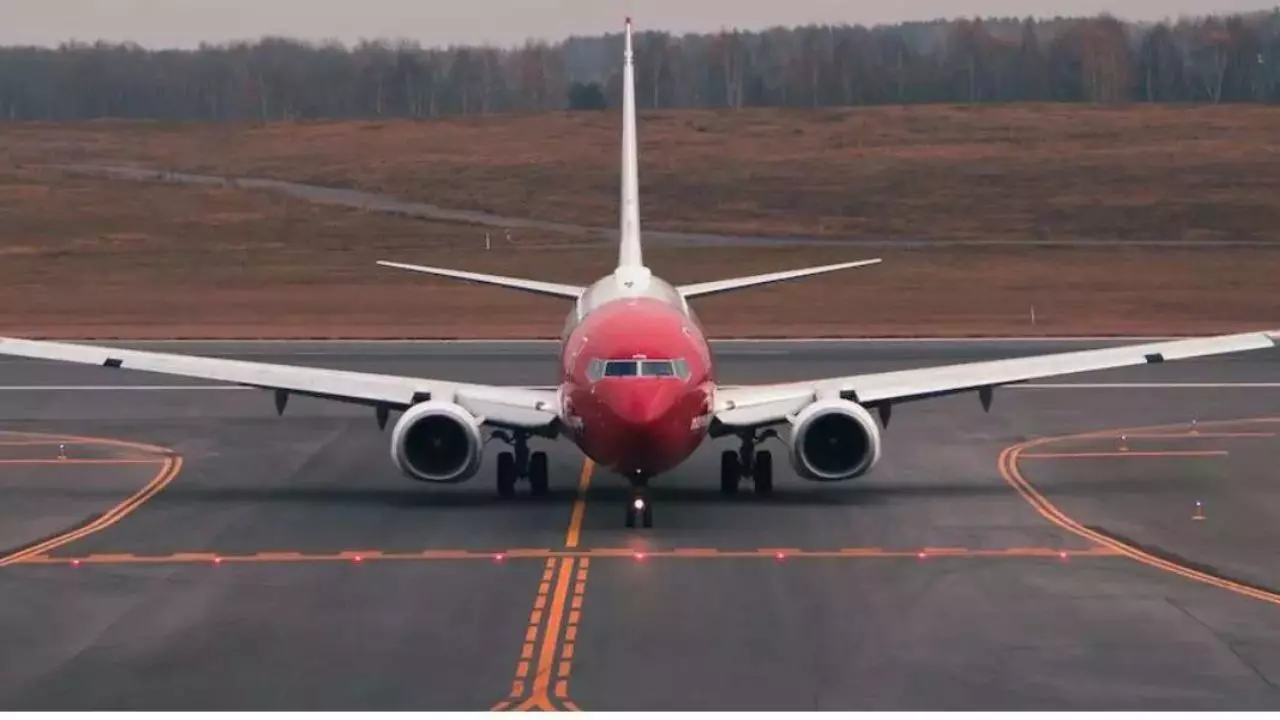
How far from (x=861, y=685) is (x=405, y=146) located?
125902mm

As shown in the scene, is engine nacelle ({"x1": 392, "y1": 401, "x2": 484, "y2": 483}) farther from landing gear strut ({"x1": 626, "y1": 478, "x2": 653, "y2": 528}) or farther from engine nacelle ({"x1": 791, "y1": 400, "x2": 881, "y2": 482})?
engine nacelle ({"x1": 791, "y1": 400, "x2": 881, "y2": 482})

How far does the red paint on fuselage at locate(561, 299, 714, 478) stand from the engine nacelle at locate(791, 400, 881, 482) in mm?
1791

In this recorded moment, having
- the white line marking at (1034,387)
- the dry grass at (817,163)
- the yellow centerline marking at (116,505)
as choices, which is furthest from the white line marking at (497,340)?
the dry grass at (817,163)

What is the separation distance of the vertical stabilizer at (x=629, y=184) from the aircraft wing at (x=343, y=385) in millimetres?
4995

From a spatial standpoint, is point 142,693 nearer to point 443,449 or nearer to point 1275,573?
point 443,449

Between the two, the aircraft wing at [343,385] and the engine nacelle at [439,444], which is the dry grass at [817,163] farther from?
the engine nacelle at [439,444]

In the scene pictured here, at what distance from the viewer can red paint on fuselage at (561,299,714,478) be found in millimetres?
34125

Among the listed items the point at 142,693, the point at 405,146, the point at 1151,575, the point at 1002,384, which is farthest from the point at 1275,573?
the point at 405,146

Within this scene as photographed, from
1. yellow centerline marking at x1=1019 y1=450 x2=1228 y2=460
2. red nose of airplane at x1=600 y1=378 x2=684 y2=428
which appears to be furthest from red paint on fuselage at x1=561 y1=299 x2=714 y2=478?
yellow centerline marking at x1=1019 y1=450 x2=1228 y2=460

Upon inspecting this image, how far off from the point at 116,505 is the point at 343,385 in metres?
4.59

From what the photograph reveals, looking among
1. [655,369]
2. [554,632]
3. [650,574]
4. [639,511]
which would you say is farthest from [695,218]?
[554,632]

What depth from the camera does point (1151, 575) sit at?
3145cm

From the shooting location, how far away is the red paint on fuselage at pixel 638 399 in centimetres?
3412

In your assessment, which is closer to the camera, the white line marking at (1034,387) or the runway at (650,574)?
the runway at (650,574)
